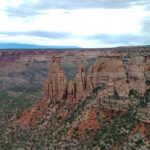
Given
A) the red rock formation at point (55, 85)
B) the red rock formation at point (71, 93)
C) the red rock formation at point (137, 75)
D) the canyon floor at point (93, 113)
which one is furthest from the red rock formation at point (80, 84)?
the red rock formation at point (137, 75)

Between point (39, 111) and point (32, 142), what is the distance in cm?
976

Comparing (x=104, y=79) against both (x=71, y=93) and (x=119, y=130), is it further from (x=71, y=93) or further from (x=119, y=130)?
(x=119, y=130)

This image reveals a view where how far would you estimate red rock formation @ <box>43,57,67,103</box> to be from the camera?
88.5 meters

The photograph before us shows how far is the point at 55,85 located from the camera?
90500mm

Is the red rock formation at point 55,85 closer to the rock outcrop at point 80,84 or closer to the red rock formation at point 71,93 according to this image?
the red rock formation at point 71,93

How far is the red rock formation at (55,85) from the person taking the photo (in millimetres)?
88481

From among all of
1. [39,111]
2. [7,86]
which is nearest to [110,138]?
[39,111]

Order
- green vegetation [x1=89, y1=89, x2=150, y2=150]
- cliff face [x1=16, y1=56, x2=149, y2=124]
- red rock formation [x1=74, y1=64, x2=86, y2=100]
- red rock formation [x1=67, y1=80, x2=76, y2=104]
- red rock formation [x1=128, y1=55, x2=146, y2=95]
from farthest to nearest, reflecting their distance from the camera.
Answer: red rock formation [x1=67, y1=80, x2=76, y2=104]
red rock formation [x1=74, y1=64, x2=86, y2=100]
cliff face [x1=16, y1=56, x2=149, y2=124]
red rock formation [x1=128, y1=55, x2=146, y2=95]
green vegetation [x1=89, y1=89, x2=150, y2=150]

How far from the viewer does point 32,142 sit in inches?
3142

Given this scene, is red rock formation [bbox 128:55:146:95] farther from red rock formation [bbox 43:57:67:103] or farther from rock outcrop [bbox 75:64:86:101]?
A: red rock formation [bbox 43:57:67:103]

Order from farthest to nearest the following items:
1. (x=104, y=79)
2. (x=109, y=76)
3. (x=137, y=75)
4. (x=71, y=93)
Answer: (x=71, y=93)
(x=104, y=79)
(x=109, y=76)
(x=137, y=75)

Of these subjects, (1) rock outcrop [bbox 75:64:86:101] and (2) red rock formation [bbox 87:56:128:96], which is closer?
(2) red rock formation [bbox 87:56:128:96]

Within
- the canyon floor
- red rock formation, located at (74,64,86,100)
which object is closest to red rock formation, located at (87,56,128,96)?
the canyon floor

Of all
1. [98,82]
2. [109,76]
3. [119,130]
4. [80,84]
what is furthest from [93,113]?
[80,84]
